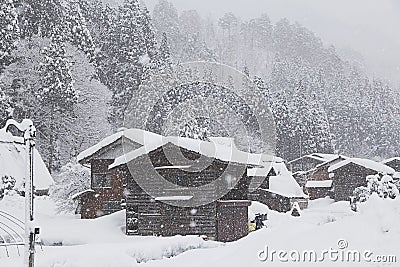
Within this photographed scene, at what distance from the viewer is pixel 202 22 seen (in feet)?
558

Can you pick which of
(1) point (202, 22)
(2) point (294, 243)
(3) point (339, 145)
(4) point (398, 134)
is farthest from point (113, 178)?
(1) point (202, 22)

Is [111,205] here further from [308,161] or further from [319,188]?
[308,161]

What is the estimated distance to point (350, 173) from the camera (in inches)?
2271

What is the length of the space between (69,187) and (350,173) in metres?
30.7

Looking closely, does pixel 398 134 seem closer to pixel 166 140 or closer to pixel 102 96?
pixel 102 96

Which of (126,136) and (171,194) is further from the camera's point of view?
(126,136)

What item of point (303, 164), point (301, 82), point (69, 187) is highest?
point (301, 82)

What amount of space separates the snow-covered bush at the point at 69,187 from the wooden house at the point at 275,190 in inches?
559

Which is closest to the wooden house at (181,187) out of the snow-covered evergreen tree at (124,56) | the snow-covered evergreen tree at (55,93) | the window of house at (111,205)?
the window of house at (111,205)

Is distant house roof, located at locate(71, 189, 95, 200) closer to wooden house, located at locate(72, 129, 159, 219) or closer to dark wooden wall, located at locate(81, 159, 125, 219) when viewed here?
wooden house, located at locate(72, 129, 159, 219)

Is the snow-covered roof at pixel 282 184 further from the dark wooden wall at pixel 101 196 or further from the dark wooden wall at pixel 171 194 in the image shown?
the dark wooden wall at pixel 171 194

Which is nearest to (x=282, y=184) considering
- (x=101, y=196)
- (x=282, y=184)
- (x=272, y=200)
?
(x=282, y=184)

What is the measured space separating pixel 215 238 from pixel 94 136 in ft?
84.3

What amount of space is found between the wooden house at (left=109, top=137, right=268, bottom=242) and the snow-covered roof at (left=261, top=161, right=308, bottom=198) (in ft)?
81.2
